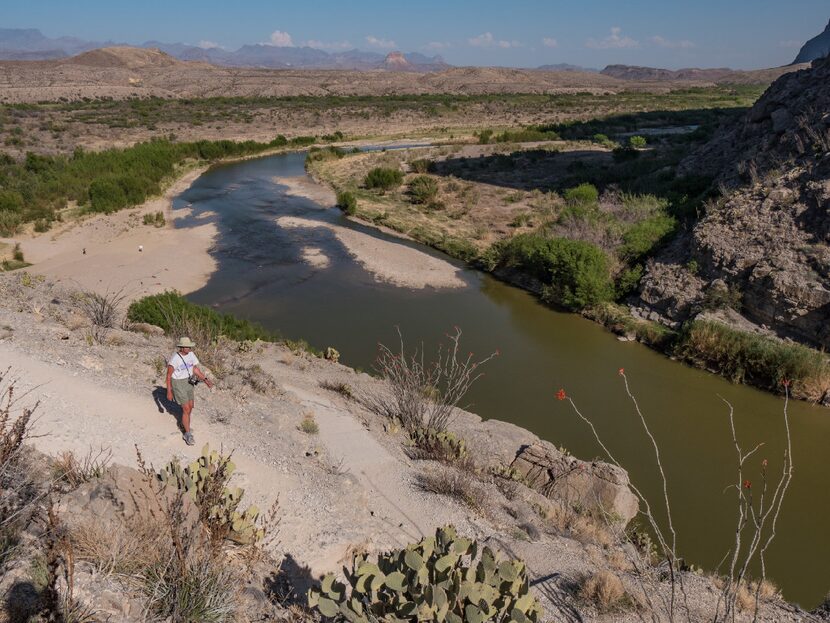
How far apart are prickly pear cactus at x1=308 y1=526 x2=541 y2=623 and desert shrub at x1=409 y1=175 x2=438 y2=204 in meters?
28.0

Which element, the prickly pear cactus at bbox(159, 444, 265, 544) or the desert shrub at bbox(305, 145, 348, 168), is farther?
the desert shrub at bbox(305, 145, 348, 168)

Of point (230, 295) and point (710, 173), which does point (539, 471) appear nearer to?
point (230, 295)

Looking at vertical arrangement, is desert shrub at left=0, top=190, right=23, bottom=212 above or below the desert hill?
below

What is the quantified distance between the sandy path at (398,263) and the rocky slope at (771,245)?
23.5 feet

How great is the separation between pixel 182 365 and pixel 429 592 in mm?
4883

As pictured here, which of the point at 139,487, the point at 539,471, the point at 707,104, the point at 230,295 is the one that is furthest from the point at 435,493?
the point at 707,104

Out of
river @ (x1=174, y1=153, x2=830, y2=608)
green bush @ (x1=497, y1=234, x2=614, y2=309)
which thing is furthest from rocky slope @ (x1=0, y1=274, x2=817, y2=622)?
green bush @ (x1=497, y1=234, x2=614, y2=309)

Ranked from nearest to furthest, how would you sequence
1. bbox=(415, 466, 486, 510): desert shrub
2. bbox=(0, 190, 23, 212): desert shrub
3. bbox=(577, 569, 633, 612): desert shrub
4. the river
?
bbox=(577, 569, 633, 612): desert shrub, bbox=(415, 466, 486, 510): desert shrub, the river, bbox=(0, 190, 23, 212): desert shrub

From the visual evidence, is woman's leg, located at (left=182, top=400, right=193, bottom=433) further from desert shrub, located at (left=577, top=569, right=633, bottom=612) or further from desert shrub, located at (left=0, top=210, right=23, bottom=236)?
desert shrub, located at (left=0, top=210, right=23, bottom=236)

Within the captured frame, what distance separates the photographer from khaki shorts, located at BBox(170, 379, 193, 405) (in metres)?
7.50

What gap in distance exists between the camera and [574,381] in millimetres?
14328

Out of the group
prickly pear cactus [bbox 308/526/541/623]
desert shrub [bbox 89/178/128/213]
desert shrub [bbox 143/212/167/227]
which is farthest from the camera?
desert shrub [bbox 89/178/128/213]

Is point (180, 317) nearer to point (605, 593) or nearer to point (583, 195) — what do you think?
point (605, 593)

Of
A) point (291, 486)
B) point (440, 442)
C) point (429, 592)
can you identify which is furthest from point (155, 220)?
point (429, 592)
